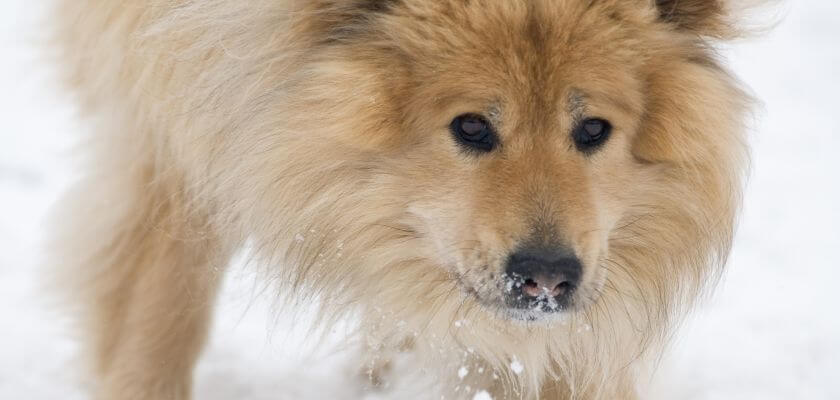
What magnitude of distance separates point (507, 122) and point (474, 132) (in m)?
0.09

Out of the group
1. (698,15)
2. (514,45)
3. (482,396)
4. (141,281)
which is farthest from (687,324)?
(141,281)

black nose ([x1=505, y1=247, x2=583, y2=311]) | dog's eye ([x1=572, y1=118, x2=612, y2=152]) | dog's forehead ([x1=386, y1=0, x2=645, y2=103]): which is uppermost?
dog's forehead ([x1=386, y1=0, x2=645, y2=103])

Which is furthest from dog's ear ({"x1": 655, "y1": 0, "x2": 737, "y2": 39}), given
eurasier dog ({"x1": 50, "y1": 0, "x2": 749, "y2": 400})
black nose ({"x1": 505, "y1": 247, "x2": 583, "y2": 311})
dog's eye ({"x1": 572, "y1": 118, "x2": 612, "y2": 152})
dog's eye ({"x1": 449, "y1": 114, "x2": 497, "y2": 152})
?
black nose ({"x1": 505, "y1": 247, "x2": 583, "y2": 311})

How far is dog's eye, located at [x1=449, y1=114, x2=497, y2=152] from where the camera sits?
281 cm

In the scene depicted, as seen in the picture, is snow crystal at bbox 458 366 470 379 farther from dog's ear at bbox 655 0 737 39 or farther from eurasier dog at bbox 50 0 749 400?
dog's ear at bbox 655 0 737 39

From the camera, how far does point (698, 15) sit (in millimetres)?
3047

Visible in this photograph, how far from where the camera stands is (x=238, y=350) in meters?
4.53

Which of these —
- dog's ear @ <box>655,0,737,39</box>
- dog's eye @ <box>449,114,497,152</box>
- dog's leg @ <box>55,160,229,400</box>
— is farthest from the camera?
dog's leg @ <box>55,160,229,400</box>

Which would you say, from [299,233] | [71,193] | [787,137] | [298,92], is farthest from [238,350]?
[787,137]

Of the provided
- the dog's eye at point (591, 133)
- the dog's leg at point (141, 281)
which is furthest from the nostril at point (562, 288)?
the dog's leg at point (141, 281)

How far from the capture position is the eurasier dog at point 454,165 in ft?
9.15

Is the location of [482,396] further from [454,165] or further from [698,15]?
[698,15]

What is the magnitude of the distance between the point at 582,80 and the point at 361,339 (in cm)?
118

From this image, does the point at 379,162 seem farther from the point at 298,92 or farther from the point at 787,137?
the point at 787,137
